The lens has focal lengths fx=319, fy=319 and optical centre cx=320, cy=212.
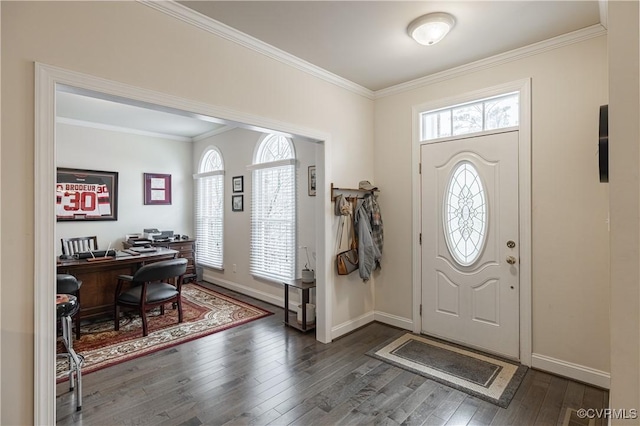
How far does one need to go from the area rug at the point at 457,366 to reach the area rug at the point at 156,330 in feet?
5.93

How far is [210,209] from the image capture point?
607 cm

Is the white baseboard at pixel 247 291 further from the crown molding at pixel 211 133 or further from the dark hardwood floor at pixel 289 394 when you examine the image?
the crown molding at pixel 211 133

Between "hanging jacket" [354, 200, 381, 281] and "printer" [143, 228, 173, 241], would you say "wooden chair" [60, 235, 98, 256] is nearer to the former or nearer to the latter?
"printer" [143, 228, 173, 241]

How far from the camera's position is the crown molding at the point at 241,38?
2.15 metres

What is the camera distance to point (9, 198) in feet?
5.31

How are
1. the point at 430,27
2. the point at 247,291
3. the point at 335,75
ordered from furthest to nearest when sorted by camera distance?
1. the point at 247,291
2. the point at 335,75
3. the point at 430,27

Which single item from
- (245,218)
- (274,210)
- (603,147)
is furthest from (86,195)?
(603,147)

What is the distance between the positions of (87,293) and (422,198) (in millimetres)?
4086

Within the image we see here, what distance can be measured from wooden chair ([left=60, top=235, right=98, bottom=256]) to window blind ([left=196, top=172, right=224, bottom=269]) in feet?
5.59

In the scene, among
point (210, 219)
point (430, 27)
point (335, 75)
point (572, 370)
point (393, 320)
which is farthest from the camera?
point (210, 219)

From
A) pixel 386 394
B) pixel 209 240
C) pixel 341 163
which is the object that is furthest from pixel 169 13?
pixel 209 240

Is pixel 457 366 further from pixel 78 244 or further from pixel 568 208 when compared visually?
pixel 78 244

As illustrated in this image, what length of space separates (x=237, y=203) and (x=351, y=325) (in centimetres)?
283

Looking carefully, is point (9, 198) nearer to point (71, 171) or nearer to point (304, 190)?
point (304, 190)
